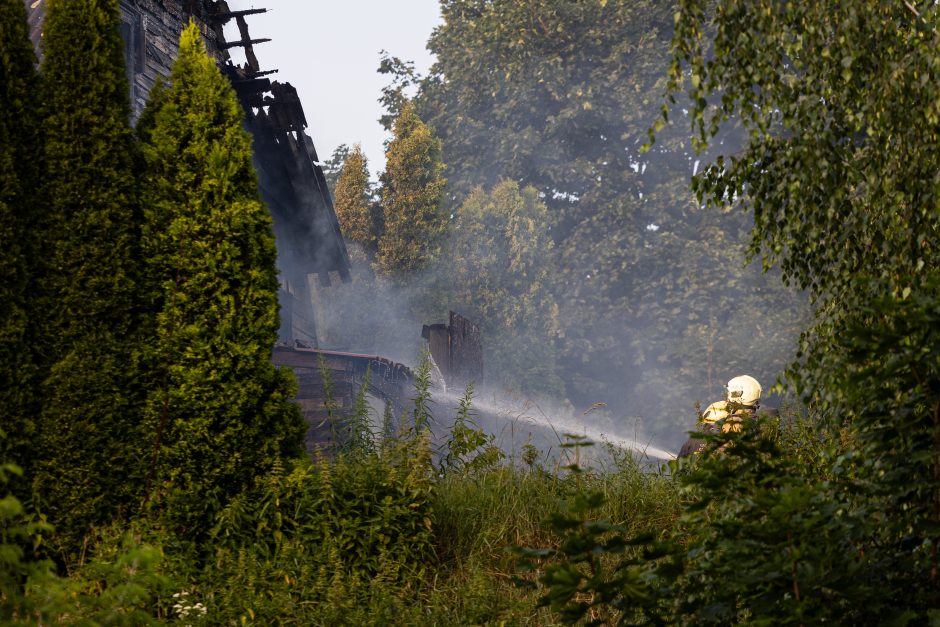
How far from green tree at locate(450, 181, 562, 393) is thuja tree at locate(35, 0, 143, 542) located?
22.5 metres

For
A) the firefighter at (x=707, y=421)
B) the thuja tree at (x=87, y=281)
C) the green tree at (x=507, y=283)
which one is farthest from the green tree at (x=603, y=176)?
the thuja tree at (x=87, y=281)

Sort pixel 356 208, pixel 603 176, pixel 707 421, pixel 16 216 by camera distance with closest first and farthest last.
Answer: pixel 16 216
pixel 707 421
pixel 356 208
pixel 603 176

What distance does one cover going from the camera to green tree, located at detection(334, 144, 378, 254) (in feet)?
96.8

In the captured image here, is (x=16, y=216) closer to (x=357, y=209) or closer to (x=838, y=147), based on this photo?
(x=838, y=147)

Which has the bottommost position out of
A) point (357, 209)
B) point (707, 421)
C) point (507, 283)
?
point (707, 421)

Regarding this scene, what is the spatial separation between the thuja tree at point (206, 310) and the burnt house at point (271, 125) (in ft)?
5.92

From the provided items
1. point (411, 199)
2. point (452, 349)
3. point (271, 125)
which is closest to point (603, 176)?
point (411, 199)

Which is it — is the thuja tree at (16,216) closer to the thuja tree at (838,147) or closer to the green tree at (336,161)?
the thuja tree at (838,147)

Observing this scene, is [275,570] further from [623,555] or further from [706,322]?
[706,322]

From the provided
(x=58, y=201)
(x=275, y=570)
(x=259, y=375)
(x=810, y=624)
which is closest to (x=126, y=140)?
(x=58, y=201)

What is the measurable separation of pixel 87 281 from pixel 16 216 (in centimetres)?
61

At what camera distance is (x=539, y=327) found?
30.2 m

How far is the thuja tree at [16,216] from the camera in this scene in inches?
253

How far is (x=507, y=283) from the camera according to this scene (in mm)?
30328
